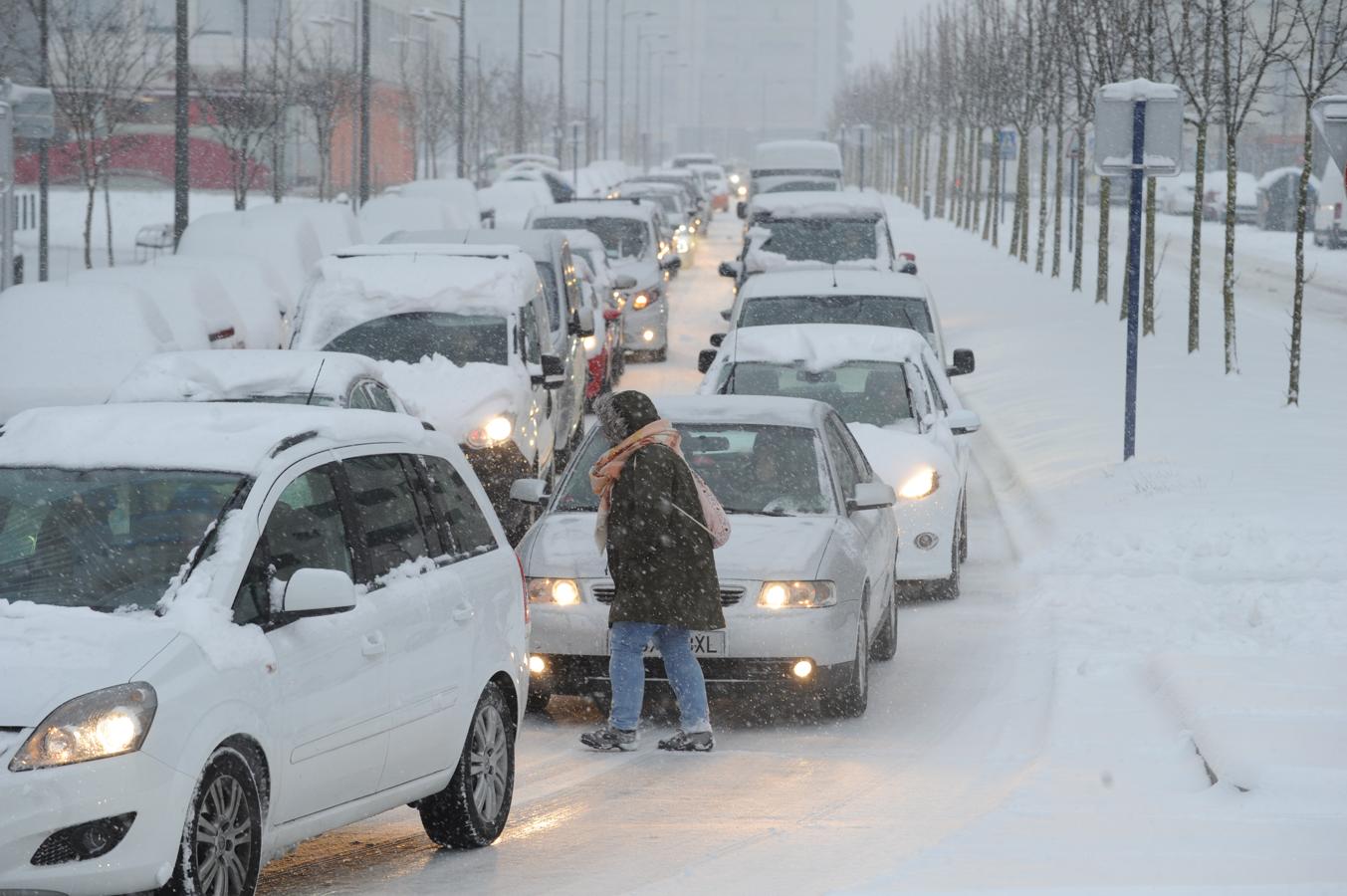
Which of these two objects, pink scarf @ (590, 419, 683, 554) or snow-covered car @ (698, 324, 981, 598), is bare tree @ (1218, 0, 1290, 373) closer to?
snow-covered car @ (698, 324, 981, 598)

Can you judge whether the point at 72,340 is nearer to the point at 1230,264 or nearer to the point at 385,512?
the point at 385,512

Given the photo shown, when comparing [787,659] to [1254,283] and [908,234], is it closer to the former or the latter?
→ [1254,283]

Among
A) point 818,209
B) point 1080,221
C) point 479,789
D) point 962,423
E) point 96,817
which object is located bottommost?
point 479,789

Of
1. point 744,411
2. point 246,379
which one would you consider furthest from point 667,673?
point 246,379

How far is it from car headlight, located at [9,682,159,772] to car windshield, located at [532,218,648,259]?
24.5 m

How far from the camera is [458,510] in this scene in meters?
7.61

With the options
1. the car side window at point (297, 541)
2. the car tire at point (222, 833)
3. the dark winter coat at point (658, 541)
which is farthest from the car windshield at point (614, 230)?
the car tire at point (222, 833)

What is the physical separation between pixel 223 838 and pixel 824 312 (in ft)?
40.3

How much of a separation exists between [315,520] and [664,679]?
11.2 feet

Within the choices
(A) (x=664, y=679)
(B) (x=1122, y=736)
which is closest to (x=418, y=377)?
(A) (x=664, y=679)

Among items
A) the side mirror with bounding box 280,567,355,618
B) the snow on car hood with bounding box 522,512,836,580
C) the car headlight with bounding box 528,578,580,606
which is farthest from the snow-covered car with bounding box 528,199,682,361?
the side mirror with bounding box 280,567,355,618

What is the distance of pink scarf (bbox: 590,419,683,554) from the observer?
889 cm

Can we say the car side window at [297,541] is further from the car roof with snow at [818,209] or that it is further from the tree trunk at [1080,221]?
the tree trunk at [1080,221]

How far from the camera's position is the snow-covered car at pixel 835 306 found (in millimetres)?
17578
